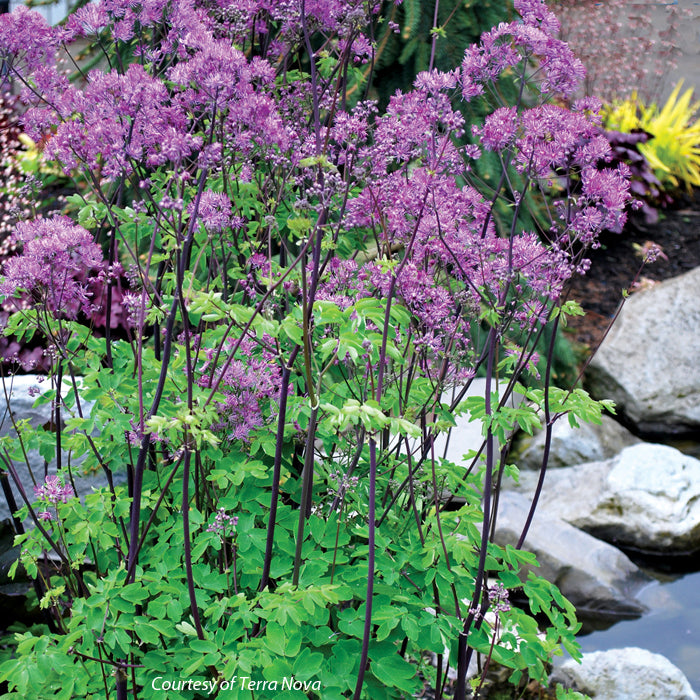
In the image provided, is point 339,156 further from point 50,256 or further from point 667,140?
point 667,140

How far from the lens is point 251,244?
219 centimetres

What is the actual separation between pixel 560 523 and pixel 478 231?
103 inches

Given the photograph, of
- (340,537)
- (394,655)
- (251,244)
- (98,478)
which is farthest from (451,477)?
(98,478)

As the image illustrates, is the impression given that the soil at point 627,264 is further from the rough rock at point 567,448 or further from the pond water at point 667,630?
the pond water at point 667,630

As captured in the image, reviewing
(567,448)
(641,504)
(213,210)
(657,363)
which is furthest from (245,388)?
(657,363)

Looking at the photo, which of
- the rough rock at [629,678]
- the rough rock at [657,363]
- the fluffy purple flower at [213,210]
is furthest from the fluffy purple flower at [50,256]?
the rough rock at [657,363]

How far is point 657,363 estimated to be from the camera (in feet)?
18.9

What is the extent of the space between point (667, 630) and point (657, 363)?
7.60 ft

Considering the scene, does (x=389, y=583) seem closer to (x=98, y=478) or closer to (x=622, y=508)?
(x=98, y=478)

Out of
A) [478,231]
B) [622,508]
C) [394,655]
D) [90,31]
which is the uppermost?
[90,31]

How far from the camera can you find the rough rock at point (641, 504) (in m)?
4.51

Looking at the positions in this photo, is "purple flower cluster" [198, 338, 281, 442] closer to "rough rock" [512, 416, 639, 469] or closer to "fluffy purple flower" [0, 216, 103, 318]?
"fluffy purple flower" [0, 216, 103, 318]

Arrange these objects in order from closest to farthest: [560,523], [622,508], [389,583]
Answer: [389,583] → [560,523] → [622,508]

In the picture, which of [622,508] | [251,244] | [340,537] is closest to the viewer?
[340,537]
